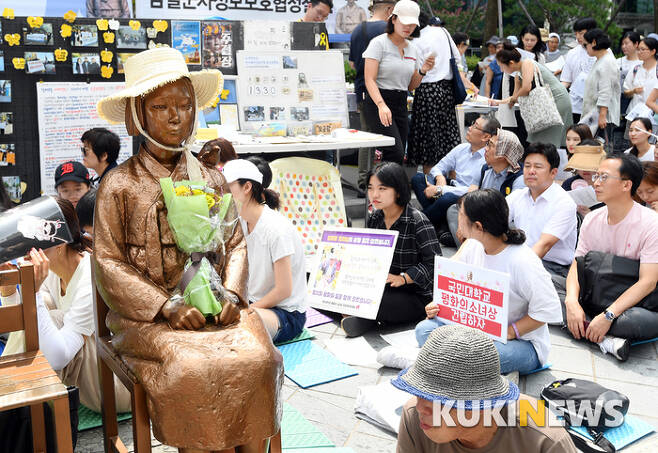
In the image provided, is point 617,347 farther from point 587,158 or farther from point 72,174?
point 72,174

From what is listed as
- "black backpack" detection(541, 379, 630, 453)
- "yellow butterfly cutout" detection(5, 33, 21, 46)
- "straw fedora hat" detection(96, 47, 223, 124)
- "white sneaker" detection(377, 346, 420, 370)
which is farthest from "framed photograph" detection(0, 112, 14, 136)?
A: "black backpack" detection(541, 379, 630, 453)

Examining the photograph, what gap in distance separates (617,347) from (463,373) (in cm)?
268

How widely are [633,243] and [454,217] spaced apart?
2.29 metres

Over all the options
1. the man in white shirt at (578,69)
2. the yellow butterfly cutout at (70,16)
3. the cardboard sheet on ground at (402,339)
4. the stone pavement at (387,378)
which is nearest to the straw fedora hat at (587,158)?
the stone pavement at (387,378)

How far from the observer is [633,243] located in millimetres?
4570

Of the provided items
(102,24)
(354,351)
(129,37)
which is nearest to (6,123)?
(102,24)

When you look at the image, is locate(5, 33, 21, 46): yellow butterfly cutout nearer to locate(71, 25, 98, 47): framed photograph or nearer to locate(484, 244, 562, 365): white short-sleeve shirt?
locate(71, 25, 98, 47): framed photograph

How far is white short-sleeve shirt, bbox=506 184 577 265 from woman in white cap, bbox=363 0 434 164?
1996 millimetres

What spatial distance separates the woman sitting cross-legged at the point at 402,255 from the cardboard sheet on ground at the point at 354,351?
0.34 feet

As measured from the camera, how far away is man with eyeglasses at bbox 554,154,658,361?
4.46 metres

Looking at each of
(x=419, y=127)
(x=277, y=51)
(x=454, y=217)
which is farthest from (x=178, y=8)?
(x=454, y=217)

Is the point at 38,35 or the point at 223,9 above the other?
the point at 223,9

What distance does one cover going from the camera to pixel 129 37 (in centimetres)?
667

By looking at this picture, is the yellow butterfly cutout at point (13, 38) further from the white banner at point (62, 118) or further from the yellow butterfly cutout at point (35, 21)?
the white banner at point (62, 118)
